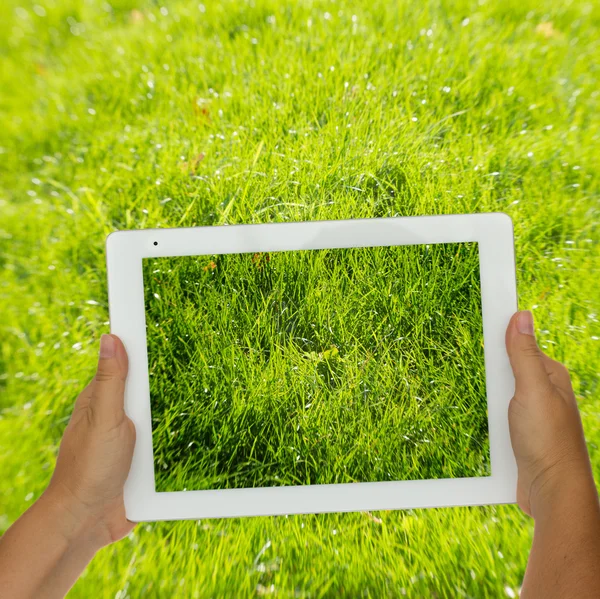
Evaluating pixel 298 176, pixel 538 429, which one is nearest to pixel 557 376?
pixel 538 429

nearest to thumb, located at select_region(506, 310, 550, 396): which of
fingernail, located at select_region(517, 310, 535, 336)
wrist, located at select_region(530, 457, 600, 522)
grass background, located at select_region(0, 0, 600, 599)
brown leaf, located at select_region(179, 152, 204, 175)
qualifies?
fingernail, located at select_region(517, 310, 535, 336)

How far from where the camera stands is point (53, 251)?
1.63m

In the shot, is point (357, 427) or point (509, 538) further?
point (509, 538)

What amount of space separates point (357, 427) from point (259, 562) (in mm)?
562

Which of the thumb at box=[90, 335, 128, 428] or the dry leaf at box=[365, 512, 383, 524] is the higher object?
the thumb at box=[90, 335, 128, 428]

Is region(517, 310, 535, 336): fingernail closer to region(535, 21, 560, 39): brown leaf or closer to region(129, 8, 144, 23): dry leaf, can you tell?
region(535, 21, 560, 39): brown leaf

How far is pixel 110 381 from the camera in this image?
45.0 inches

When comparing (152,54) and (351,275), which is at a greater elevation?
(152,54)

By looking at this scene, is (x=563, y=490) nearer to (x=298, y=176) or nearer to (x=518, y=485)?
(x=518, y=485)

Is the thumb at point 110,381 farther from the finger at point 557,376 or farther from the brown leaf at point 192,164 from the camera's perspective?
the finger at point 557,376

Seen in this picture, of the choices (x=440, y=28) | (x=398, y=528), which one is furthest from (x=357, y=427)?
(x=440, y=28)

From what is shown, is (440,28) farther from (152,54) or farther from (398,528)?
(398,528)

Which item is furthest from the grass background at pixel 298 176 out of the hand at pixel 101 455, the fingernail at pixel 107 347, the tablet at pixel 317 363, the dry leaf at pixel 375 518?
the fingernail at pixel 107 347

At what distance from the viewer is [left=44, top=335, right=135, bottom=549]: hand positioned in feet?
3.77
